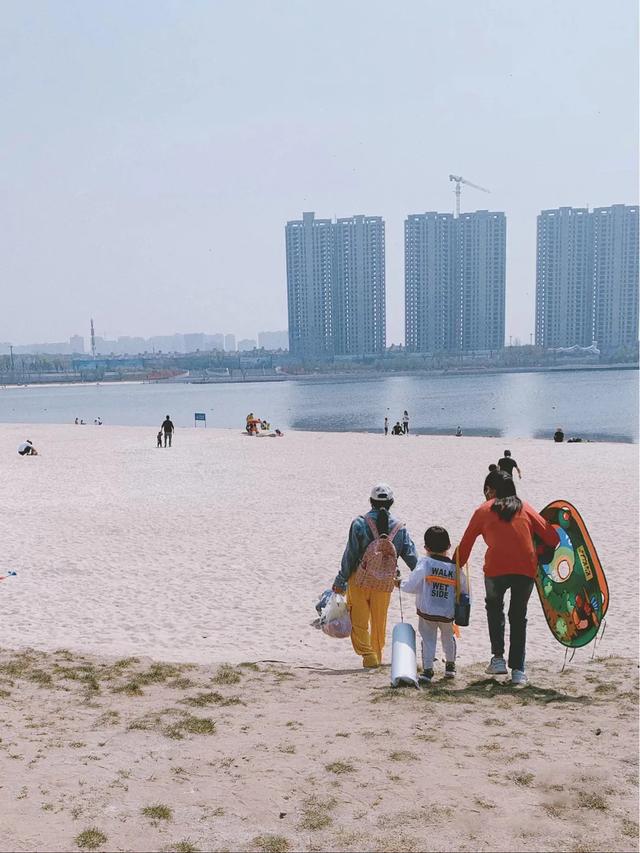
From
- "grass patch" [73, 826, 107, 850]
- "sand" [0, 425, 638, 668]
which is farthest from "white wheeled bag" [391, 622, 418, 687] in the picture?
"grass patch" [73, 826, 107, 850]

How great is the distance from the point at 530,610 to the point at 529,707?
347 centimetres

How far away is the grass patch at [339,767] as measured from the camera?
13.2ft

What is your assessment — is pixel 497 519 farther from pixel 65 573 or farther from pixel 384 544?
pixel 65 573

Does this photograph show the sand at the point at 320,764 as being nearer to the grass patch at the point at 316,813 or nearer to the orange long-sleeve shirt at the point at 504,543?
the grass patch at the point at 316,813

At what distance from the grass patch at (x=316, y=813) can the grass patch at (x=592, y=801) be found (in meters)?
1.23

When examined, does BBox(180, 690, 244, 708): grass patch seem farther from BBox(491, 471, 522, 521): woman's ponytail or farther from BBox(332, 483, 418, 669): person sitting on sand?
BBox(491, 471, 522, 521): woman's ponytail

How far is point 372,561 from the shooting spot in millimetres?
5859

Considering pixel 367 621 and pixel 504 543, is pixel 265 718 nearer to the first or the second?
pixel 367 621

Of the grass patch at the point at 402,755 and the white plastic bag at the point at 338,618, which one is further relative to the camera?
the white plastic bag at the point at 338,618

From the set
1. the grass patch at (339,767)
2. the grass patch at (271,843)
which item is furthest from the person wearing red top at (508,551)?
the grass patch at (271,843)

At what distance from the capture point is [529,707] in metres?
5.04

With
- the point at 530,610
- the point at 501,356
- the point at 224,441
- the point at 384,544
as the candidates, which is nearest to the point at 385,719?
the point at 384,544

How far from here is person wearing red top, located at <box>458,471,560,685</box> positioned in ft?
17.9

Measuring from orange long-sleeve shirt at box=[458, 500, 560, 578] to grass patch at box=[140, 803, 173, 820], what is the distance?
2779mm
